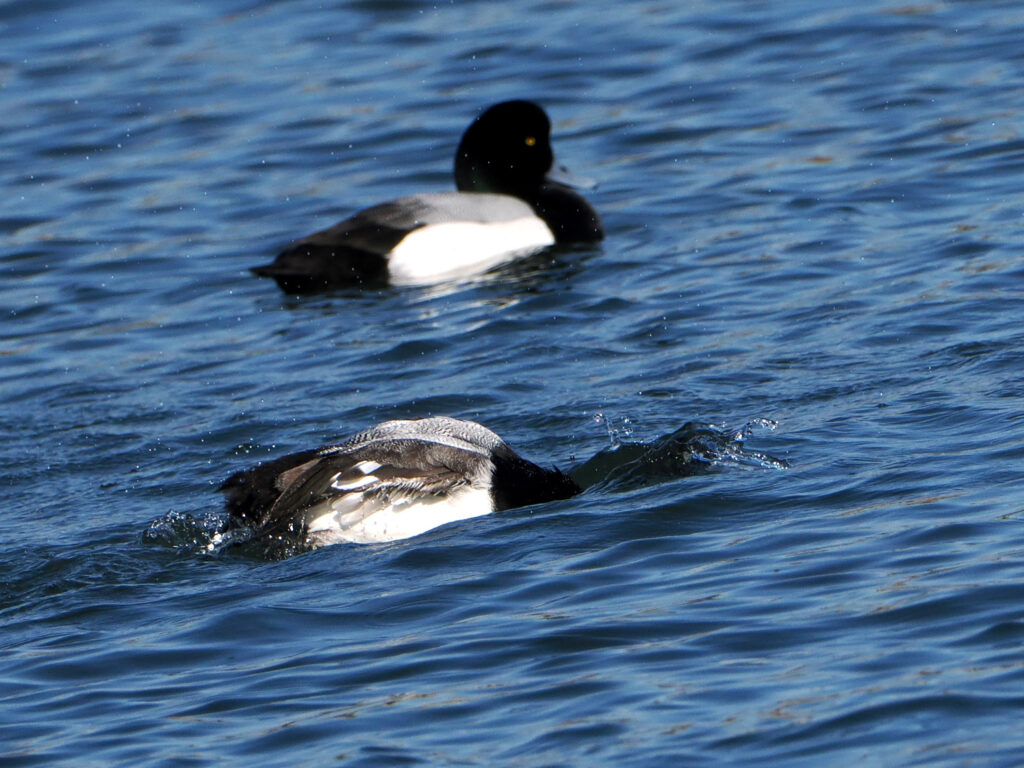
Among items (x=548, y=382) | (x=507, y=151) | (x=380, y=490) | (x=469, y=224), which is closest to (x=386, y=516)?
(x=380, y=490)

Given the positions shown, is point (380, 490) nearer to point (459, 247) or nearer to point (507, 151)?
point (459, 247)

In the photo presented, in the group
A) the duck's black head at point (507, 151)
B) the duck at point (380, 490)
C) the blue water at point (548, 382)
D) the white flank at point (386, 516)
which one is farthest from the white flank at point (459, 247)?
the white flank at point (386, 516)

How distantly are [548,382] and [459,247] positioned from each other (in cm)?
307

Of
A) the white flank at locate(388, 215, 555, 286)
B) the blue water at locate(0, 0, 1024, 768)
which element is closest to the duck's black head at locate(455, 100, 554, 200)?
the white flank at locate(388, 215, 555, 286)

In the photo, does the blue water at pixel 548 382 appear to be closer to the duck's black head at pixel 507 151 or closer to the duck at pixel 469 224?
the duck at pixel 469 224

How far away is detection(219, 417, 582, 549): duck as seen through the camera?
592 centimetres

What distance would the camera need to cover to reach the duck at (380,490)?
592 cm

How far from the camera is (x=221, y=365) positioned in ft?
30.0

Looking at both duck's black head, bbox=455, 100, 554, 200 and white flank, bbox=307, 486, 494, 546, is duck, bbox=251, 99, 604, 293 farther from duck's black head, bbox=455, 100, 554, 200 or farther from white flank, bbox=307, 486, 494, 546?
white flank, bbox=307, 486, 494, 546

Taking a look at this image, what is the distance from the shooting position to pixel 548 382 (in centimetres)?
819

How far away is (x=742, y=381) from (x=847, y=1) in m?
8.13

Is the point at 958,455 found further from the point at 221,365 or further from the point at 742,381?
the point at 221,365

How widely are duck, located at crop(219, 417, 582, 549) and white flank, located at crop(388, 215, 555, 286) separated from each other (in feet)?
15.0

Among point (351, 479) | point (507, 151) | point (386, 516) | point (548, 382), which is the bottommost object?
point (548, 382)
